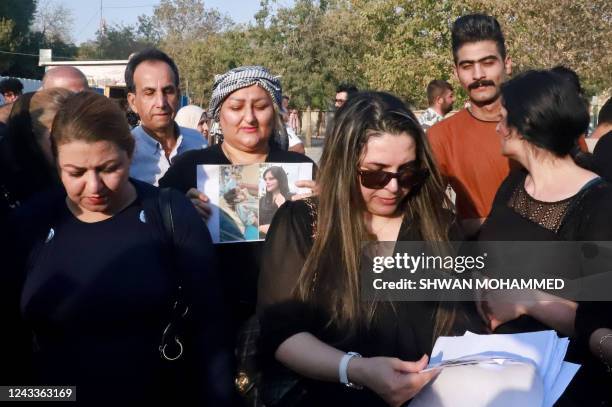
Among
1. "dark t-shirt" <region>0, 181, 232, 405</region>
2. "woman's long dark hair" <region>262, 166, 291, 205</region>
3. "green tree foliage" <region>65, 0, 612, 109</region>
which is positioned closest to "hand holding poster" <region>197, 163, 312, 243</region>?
"woman's long dark hair" <region>262, 166, 291, 205</region>

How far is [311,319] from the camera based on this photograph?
2229mm

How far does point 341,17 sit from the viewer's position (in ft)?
116

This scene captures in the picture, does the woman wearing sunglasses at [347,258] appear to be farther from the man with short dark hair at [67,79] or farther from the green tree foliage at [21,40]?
the green tree foliage at [21,40]

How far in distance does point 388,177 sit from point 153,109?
1978 millimetres

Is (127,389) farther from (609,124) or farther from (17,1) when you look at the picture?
(17,1)

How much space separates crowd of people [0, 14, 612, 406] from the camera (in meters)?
2.22

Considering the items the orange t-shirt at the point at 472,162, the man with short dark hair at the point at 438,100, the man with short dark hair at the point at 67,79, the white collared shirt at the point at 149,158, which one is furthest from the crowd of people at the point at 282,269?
the man with short dark hair at the point at 438,100

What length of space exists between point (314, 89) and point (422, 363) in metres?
34.8

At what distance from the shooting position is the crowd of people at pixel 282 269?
222 centimetres

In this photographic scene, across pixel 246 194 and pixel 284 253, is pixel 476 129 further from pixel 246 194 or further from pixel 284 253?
pixel 284 253

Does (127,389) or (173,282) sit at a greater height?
(173,282)

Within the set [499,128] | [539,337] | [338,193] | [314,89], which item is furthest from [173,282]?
[314,89]

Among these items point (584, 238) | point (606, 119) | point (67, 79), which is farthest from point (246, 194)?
point (606, 119)

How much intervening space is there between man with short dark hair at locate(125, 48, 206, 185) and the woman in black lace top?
1.93 m
